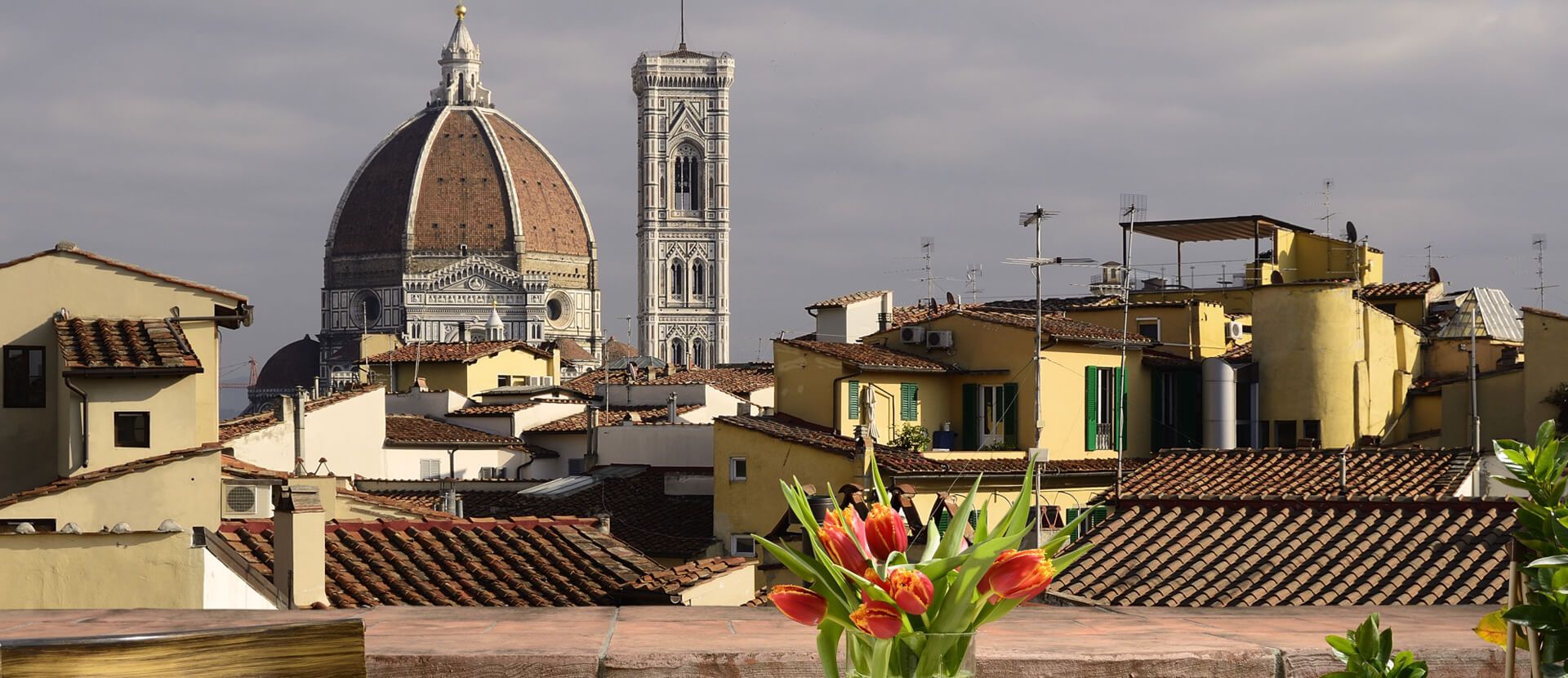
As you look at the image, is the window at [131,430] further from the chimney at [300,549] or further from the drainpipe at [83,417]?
the chimney at [300,549]

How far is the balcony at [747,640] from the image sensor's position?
3229mm

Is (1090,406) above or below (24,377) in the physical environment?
below

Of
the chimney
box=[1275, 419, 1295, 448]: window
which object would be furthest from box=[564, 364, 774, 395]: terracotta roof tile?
the chimney

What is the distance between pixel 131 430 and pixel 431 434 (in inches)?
651

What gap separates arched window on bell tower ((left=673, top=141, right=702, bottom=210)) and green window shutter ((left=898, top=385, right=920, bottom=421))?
104m

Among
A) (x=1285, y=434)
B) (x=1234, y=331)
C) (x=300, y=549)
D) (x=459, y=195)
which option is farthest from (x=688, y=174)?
(x=300, y=549)

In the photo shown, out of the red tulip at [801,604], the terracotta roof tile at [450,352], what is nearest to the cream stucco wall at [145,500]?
the red tulip at [801,604]

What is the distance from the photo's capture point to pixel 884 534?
2461mm

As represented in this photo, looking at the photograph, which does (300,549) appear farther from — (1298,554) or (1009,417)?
(1009,417)

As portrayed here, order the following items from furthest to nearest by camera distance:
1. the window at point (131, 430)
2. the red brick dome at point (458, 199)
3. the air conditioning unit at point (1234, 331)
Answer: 1. the red brick dome at point (458, 199)
2. the air conditioning unit at point (1234, 331)
3. the window at point (131, 430)

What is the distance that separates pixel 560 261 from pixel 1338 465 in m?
120

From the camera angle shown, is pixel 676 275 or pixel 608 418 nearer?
pixel 608 418

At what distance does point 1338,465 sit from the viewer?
57.0 ft

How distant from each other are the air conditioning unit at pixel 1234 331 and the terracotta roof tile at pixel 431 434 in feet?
41.6
